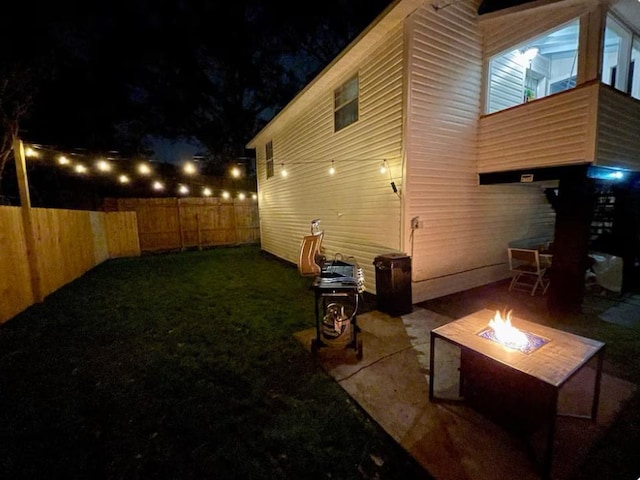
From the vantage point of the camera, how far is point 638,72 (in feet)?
19.6

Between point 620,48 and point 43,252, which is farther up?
point 620,48

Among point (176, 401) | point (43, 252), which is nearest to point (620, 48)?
point (176, 401)

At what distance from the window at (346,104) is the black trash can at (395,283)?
137 inches

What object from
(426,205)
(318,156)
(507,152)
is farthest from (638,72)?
(318,156)

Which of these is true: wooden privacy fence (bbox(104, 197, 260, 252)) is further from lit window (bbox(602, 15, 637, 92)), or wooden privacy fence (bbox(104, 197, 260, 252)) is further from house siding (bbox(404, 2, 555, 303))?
lit window (bbox(602, 15, 637, 92))

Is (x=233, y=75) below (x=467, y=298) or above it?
above

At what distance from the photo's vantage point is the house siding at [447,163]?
522 cm

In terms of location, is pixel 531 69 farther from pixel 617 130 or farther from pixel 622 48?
pixel 617 130

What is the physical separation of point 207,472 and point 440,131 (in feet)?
19.8

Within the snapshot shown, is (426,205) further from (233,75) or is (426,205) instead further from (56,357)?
(233,75)

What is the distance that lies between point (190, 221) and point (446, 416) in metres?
13.1

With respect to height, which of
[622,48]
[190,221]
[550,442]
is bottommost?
[550,442]

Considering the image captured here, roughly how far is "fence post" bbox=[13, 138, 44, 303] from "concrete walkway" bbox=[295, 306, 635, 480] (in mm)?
5872

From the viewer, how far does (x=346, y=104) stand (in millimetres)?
6809
